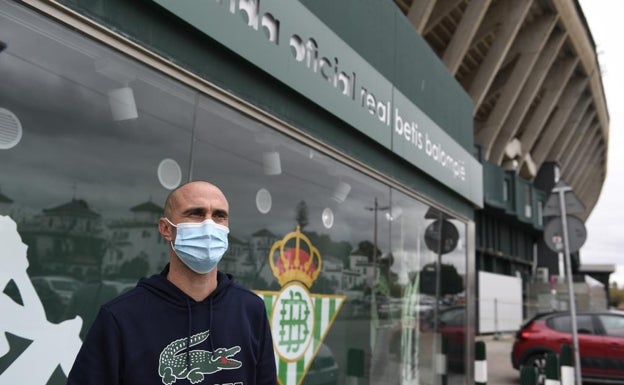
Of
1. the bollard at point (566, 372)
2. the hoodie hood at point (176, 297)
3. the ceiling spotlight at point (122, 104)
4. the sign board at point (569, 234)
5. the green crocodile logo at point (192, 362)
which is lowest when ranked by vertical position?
the bollard at point (566, 372)

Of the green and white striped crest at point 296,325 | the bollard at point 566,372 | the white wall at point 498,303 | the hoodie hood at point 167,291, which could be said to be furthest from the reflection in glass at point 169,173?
the white wall at point 498,303

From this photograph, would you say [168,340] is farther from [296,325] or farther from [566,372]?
[566,372]

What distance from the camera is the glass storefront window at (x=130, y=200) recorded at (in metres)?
2.28

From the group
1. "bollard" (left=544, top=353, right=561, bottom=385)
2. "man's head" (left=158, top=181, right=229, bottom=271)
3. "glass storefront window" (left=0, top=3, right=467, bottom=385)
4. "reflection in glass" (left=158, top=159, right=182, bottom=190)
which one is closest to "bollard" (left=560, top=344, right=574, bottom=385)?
"bollard" (left=544, top=353, right=561, bottom=385)

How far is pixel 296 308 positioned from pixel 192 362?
256 cm

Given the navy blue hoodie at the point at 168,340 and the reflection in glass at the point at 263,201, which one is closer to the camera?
the navy blue hoodie at the point at 168,340

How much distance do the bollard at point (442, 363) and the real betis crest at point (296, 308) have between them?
3.12 metres

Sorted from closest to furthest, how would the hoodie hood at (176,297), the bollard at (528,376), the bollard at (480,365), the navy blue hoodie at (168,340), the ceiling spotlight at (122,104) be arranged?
1. the navy blue hoodie at (168,340)
2. the hoodie hood at (176,297)
3. the ceiling spotlight at (122,104)
4. the bollard at (528,376)
5. the bollard at (480,365)

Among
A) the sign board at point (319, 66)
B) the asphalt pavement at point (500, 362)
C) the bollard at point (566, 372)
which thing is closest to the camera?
the sign board at point (319, 66)

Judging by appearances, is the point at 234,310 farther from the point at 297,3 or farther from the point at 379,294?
the point at 379,294

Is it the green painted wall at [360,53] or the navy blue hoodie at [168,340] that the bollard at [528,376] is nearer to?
the green painted wall at [360,53]

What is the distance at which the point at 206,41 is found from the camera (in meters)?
3.11

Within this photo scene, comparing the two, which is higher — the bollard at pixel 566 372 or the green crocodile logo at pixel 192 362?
the green crocodile logo at pixel 192 362

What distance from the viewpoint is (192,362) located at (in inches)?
63.7
